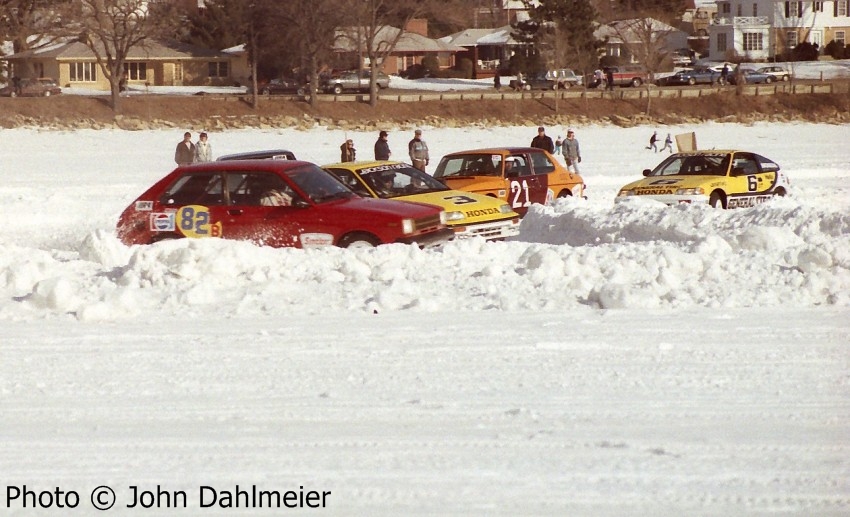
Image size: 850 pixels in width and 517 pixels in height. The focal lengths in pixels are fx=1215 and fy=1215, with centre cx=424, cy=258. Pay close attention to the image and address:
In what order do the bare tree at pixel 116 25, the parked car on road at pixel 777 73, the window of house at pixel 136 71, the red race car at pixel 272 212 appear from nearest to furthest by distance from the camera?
the red race car at pixel 272 212
the bare tree at pixel 116 25
the parked car on road at pixel 777 73
the window of house at pixel 136 71

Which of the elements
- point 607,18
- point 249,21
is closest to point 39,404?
point 249,21

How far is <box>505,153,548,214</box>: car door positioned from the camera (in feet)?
61.3

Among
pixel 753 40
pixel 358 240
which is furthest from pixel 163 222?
pixel 753 40

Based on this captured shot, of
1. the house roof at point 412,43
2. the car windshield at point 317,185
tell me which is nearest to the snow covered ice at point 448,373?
the car windshield at point 317,185

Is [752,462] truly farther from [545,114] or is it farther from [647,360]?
[545,114]

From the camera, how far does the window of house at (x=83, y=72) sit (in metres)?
75.0

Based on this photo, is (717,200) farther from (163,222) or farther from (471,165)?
(163,222)

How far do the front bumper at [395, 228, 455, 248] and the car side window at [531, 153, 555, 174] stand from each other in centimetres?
574

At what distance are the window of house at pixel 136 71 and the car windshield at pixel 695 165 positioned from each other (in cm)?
6076

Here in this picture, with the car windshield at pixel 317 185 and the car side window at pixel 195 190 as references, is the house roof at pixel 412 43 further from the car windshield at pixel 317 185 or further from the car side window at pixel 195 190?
the car side window at pixel 195 190

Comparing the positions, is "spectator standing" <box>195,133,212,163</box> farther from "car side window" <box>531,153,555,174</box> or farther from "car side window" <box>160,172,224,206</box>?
"car side window" <box>160,172,224,206</box>

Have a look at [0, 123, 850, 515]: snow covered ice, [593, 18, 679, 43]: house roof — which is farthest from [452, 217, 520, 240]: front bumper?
[593, 18, 679, 43]: house roof

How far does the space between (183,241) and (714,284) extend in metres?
4.85

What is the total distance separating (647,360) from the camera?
828 cm
